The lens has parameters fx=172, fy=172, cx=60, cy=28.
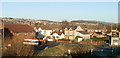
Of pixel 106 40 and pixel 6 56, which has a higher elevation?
pixel 6 56

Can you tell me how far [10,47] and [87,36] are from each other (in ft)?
40.7

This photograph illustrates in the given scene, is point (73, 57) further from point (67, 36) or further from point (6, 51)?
point (67, 36)

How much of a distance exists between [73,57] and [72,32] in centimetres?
1148

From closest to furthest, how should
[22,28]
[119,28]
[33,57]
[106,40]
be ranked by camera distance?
[33,57]
[22,28]
[106,40]
[119,28]

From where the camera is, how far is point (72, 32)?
624 inches

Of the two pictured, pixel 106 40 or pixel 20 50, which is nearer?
pixel 20 50

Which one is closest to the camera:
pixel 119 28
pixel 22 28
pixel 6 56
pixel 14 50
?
pixel 6 56

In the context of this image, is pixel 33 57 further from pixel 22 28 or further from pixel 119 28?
pixel 119 28

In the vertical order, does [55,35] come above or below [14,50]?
below

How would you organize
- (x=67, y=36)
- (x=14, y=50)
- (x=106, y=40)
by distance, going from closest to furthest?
(x=14, y=50) → (x=106, y=40) → (x=67, y=36)

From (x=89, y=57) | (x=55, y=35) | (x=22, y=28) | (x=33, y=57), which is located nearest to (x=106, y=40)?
(x=55, y=35)

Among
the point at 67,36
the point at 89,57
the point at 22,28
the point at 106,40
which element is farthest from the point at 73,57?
the point at 67,36

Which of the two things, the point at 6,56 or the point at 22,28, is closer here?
the point at 6,56

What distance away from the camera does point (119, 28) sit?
17422 mm
